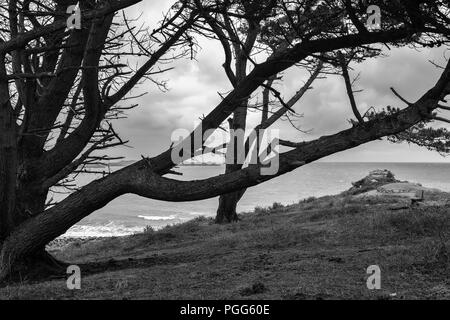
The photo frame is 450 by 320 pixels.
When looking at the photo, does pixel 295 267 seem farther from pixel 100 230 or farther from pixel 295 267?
pixel 100 230

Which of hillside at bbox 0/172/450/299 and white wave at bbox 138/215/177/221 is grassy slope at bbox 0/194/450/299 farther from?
white wave at bbox 138/215/177/221

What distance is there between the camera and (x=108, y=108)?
8.77 metres

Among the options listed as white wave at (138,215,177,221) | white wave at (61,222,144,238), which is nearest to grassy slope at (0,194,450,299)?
white wave at (61,222,144,238)

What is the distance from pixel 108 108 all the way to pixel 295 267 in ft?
14.7

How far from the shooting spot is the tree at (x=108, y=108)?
672 centimetres

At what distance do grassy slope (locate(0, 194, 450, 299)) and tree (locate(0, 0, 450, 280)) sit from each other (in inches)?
46.7

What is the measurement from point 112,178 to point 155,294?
8.34ft

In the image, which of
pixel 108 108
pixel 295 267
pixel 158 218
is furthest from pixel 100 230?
pixel 295 267

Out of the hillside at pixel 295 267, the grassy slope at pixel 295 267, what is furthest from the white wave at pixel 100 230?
the hillside at pixel 295 267

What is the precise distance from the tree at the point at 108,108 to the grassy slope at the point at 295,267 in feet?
3.89

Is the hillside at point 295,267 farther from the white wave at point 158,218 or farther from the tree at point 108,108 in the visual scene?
the white wave at point 158,218

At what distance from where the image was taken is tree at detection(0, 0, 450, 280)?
6.72 metres
